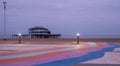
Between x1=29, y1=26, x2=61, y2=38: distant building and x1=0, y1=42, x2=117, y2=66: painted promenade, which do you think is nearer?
x1=0, y1=42, x2=117, y2=66: painted promenade

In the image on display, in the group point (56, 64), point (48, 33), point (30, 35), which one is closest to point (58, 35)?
point (48, 33)

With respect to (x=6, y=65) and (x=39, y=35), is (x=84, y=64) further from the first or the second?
(x=39, y=35)

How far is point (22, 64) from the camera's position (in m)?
12.8

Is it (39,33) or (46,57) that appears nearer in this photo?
(46,57)

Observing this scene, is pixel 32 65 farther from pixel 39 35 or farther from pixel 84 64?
pixel 39 35

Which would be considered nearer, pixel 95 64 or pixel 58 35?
pixel 95 64

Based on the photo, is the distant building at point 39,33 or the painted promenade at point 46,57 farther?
the distant building at point 39,33

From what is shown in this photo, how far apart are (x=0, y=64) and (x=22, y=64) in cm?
103

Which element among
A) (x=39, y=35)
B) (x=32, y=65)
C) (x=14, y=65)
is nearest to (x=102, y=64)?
(x=32, y=65)

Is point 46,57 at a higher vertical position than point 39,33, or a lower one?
lower

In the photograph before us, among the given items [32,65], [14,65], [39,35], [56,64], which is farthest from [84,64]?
[39,35]

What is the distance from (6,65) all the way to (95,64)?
13.4 feet

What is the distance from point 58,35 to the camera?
66.8m

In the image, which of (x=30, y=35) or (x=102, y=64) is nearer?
(x=102, y=64)
